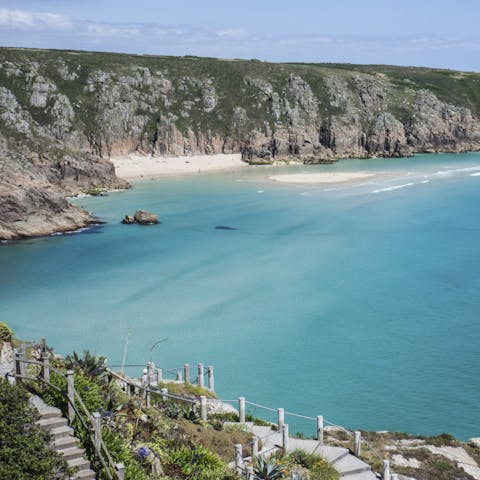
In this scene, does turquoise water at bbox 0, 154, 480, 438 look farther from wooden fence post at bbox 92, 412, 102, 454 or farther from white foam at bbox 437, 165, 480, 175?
white foam at bbox 437, 165, 480, 175

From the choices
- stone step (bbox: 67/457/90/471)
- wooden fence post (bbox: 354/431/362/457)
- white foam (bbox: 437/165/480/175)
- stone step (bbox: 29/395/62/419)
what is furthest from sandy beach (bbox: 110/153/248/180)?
stone step (bbox: 67/457/90/471)

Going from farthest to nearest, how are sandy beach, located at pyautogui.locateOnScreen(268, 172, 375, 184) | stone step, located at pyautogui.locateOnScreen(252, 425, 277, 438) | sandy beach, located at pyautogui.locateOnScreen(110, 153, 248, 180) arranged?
sandy beach, located at pyautogui.locateOnScreen(110, 153, 248, 180)
sandy beach, located at pyautogui.locateOnScreen(268, 172, 375, 184)
stone step, located at pyautogui.locateOnScreen(252, 425, 277, 438)

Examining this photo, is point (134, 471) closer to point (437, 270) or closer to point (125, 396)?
point (125, 396)

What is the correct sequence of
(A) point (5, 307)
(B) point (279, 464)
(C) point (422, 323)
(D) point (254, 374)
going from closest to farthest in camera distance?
(B) point (279, 464) → (D) point (254, 374) → (C) point (422, 323) → (A) point (5, 307)

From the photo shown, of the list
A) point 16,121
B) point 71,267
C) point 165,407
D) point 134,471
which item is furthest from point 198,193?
point 134,471

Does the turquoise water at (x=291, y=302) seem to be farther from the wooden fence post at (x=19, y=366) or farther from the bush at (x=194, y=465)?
the wooden fence post at (x=19, y=366)
